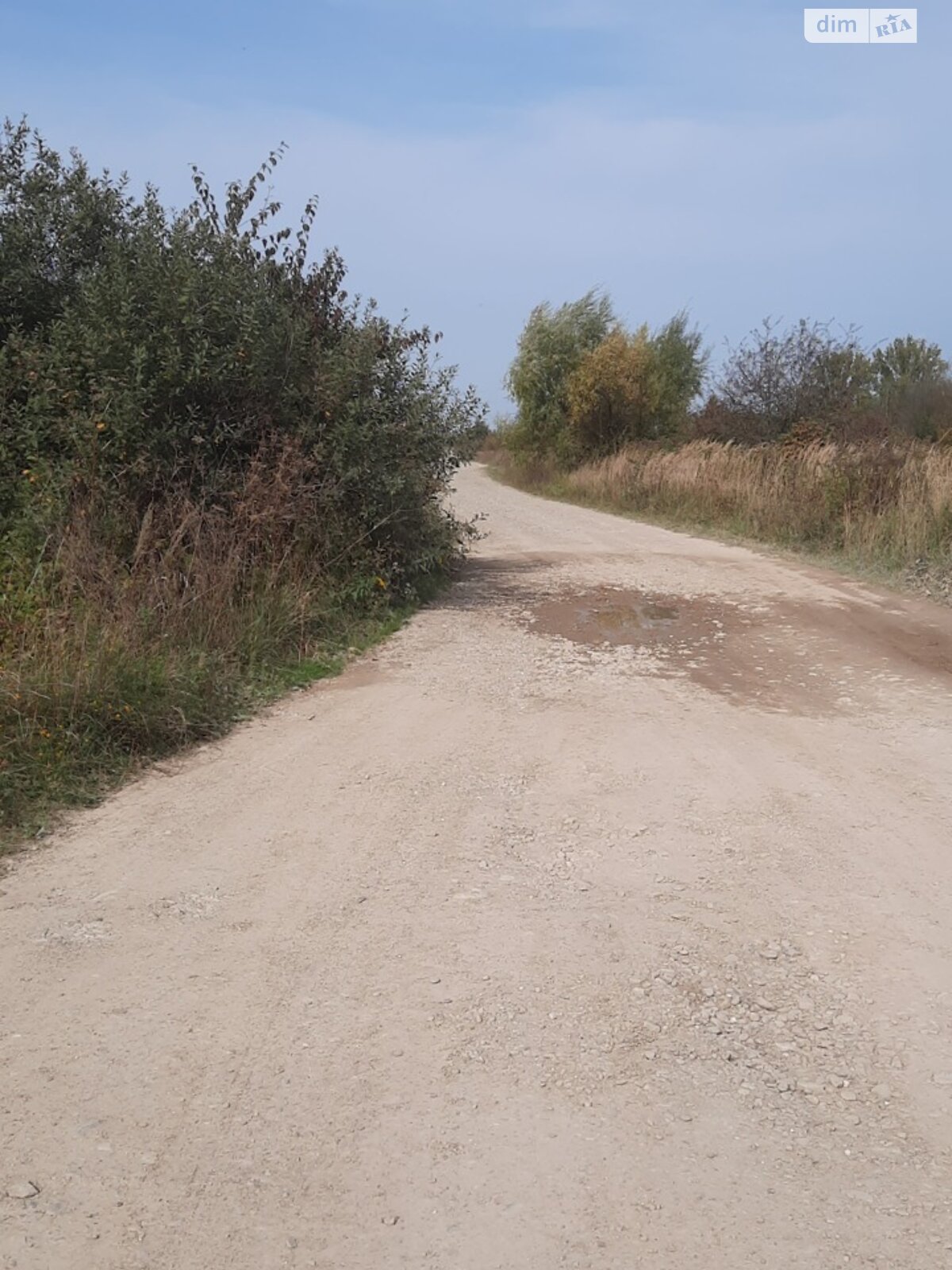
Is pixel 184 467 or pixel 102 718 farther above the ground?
pixel 184 467

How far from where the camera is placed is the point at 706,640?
31.9 feet

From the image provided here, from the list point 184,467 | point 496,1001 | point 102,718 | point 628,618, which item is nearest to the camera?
point 496,1001

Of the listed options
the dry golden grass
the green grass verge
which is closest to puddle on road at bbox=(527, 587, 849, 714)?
the green grass verge

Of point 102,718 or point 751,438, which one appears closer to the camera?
point 102,718

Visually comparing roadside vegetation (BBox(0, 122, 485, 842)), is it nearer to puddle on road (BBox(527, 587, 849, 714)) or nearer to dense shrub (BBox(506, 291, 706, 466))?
puddle on road (BBox(527, 587, 849, 714))

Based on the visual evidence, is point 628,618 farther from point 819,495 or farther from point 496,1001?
point 819,495

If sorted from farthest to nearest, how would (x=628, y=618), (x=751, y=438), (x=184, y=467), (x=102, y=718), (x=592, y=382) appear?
(x=592, y=382) → (x=751, y=438) → (x=628, y=618) → (x=184, y=467) → (x=102, y=718)

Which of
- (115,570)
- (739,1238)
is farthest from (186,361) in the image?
(739,1238)

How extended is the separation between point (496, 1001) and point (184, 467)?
22.5 ft

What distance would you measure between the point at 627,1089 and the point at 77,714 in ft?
13.5

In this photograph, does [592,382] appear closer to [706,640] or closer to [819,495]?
[819,495]

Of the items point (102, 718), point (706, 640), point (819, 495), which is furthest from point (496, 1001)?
point (819, 495)

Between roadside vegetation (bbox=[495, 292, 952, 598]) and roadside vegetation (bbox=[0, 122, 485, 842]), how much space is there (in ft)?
20.0

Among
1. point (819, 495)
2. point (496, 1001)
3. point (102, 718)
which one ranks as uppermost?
point (819, 495)
